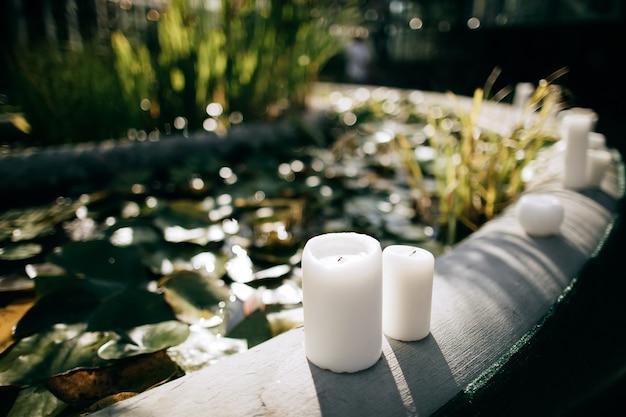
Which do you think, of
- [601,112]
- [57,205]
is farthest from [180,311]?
[601,112]

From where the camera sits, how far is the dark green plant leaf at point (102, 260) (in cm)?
98

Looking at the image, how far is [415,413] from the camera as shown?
0.52 metres

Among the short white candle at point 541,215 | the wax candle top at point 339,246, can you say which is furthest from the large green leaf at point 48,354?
the short white candle at point 541,215

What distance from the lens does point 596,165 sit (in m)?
1.18

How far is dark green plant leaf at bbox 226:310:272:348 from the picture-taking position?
2.67ft

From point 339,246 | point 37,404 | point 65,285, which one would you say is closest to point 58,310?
point 65,285

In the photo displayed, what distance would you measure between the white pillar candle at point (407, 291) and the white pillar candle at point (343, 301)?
0.05m

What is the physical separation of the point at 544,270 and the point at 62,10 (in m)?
3.97

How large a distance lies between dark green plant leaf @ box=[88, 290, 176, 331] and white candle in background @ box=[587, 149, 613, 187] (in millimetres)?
1168

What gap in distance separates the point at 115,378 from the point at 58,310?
263mm

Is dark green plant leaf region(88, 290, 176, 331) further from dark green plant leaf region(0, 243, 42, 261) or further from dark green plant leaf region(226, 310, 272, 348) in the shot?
dark green plant leaf region(0, 243, 42, 261)

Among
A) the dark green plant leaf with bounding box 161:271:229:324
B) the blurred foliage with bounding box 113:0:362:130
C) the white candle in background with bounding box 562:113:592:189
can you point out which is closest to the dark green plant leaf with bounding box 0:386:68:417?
the dark green plant leaf with bounding box 161:271:229:324

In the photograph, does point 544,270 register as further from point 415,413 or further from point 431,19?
point 431,19

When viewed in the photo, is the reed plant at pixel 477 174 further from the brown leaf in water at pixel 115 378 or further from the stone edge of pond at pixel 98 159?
the stone edge of pond at pixel 98 159
